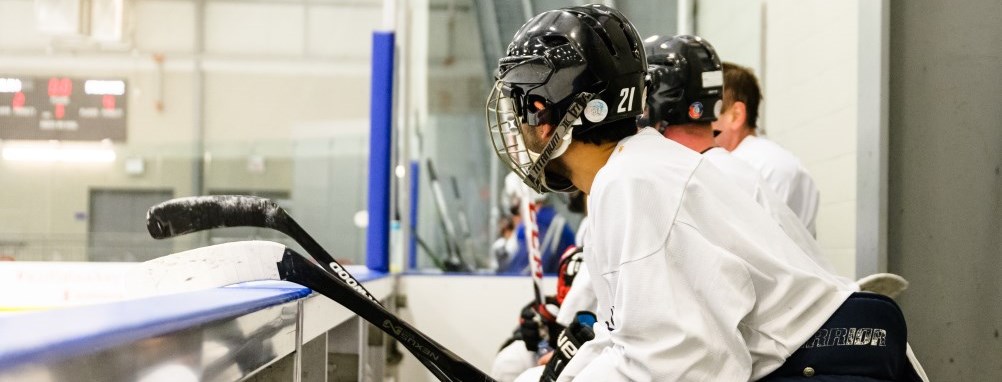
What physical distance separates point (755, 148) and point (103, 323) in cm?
236

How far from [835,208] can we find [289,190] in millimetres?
6440

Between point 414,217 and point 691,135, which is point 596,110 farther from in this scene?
point 414,217

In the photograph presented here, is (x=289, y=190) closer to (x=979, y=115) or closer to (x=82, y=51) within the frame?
(x=82, y=51)

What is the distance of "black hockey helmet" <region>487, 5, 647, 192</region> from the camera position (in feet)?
4.65

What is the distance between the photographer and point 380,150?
11.2 ft

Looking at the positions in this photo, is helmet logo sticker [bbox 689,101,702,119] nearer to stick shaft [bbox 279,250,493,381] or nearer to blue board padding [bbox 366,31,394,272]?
stick shaft [bbox 279,250,493,381]

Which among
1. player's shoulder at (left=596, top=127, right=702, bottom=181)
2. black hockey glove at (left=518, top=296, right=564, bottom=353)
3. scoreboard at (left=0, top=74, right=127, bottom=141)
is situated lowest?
black hockey glove at (left=518, top=296, right=564, bottom=353)

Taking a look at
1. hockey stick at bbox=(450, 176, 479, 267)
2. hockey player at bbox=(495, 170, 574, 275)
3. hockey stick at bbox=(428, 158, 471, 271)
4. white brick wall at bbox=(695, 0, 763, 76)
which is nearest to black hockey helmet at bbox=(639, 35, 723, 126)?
white brick wall at bbox=(695, 0, 763, 76)

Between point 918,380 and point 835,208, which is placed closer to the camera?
point 918,380

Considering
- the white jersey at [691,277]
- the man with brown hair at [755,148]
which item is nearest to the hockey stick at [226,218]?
the white jersey at [691,277]

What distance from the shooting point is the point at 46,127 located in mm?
5816

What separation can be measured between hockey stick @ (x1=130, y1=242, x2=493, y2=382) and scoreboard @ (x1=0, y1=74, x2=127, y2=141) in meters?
4.71

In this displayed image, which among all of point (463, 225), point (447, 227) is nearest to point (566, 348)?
point (447, 227)

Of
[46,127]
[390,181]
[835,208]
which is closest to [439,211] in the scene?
[390,181]
